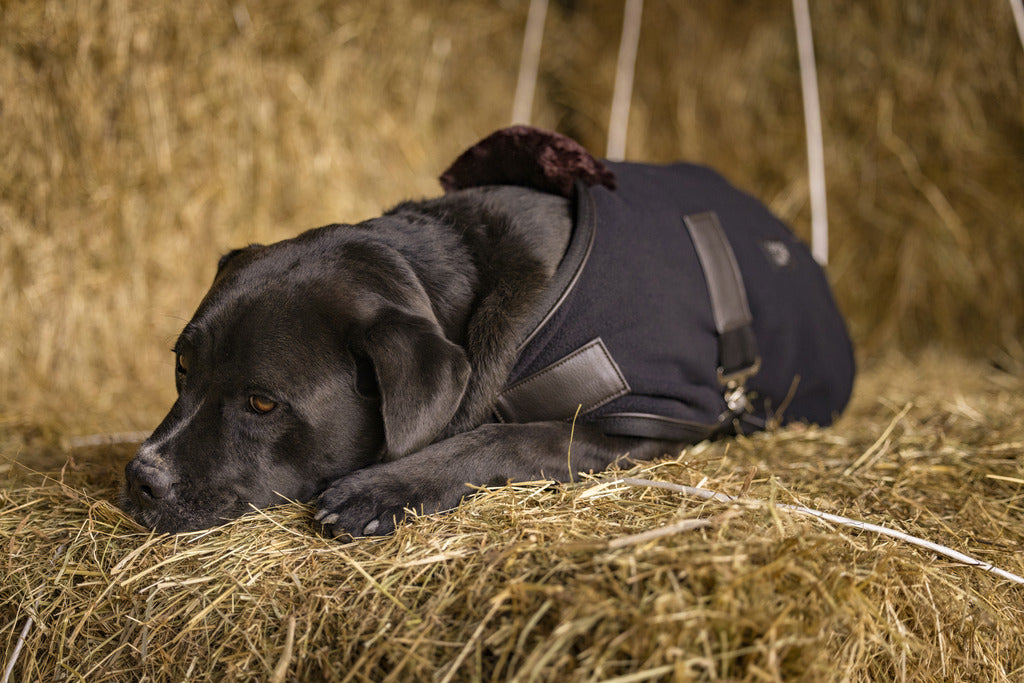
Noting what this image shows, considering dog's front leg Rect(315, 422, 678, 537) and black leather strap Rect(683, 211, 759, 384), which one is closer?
dog's front leg Rect(315, 422, 678, 537)

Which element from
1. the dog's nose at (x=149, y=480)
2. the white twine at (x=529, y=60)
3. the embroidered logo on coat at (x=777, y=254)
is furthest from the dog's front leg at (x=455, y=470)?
the white twine at (x=529, y=60)

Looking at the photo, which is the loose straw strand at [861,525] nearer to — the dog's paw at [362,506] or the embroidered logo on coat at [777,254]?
the dog's paw at [362,506]

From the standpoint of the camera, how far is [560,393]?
1.89 metres

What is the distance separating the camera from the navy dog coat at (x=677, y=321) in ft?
6.20

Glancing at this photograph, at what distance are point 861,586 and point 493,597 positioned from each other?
2.14ft

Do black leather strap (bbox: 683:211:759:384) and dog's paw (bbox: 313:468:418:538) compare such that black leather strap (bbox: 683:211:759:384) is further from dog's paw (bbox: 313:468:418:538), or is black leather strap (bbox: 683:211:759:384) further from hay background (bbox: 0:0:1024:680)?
dog's paw (bbox: 313:468:418:538)

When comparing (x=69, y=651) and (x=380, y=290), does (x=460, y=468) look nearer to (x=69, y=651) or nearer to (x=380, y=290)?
(x=380, y=290)

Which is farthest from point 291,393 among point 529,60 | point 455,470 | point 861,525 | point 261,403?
point 529,60

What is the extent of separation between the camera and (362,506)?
1.60 meters

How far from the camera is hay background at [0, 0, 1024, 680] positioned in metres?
1.28

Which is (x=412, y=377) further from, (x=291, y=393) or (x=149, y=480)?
(x=149, y=480)

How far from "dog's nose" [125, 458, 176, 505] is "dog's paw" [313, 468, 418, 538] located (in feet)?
1.10

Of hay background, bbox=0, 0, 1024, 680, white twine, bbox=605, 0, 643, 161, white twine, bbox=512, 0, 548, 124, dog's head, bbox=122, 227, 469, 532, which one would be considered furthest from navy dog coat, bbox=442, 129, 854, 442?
white twine, bbox=512, 0, 548, 124

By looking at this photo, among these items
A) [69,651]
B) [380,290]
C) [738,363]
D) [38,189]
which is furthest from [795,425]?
[38,189]
